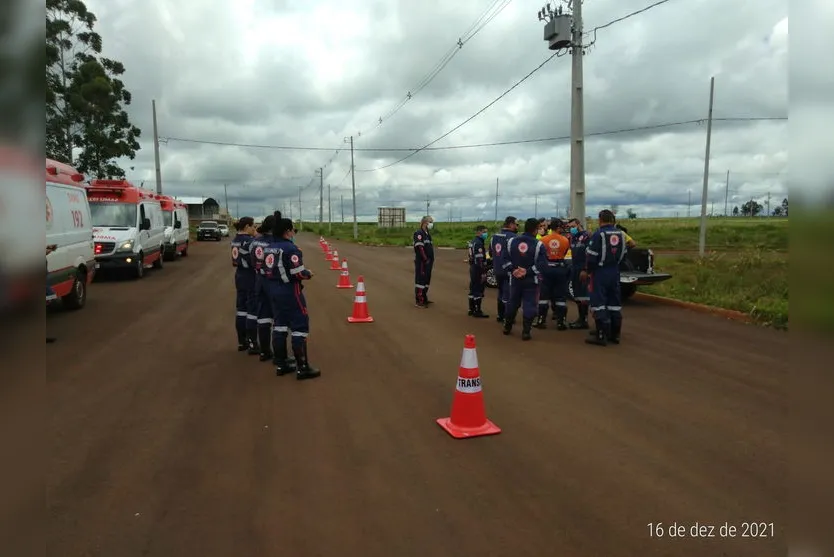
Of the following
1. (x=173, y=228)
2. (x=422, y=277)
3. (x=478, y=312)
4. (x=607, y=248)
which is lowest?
(x=478, y=312)

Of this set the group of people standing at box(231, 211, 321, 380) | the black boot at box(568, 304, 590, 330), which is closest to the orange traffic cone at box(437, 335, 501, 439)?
the group of people standing at box(231, 211, 321, 380)

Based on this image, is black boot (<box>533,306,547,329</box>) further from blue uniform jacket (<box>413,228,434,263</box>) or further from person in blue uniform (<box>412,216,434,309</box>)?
blue uniform jacket (<box>413,228,434,263</box>)

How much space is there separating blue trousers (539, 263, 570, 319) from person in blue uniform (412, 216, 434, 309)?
8.27ft

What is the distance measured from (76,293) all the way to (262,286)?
643 cm

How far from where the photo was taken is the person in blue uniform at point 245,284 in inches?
281

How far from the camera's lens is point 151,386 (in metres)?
5.88

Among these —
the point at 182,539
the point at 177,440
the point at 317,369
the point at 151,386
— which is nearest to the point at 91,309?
the point at 151,386

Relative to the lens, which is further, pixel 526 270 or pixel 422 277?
pixel 422 277

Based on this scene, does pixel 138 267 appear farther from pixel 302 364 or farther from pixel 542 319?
pixel 542 319

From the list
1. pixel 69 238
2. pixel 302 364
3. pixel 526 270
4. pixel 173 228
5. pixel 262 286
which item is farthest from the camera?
pixel 173 228

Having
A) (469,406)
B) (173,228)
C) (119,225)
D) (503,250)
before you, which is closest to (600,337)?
(503,250)

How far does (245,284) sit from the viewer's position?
7.23 metres

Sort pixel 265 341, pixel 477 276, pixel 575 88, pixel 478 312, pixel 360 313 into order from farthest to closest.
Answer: pixel 575 88
pixel 478 312
pixel 477 276
pixel 360 313
pixel 265 341

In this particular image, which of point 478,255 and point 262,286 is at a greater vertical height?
point 478,255
